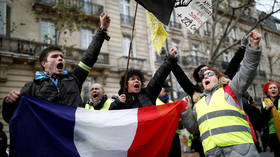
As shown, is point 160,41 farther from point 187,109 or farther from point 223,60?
point 223,60

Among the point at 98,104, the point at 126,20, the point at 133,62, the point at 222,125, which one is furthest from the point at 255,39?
the point at 126,20

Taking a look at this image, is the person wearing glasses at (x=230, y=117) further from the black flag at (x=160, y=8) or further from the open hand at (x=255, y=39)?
the black flag at (x=160, y=8)

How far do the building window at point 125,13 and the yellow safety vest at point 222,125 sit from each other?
16732mm

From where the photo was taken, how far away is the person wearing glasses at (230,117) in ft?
7.72

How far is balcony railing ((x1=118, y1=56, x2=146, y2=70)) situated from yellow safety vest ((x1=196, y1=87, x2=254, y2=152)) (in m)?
14.3

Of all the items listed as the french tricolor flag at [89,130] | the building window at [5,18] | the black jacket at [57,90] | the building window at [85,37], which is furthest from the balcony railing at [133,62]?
the black jacket at [57,90]

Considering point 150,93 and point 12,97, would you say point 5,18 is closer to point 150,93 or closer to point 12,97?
point 150,93

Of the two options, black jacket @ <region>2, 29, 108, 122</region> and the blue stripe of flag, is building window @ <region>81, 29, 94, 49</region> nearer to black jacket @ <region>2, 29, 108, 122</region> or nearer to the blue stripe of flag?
black jacket @ <region>2, 29, 108, 122</region>

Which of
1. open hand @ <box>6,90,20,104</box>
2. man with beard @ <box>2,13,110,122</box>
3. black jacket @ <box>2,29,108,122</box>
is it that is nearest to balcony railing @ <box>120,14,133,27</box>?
man with beard @ <box>2,13,110,122</box>

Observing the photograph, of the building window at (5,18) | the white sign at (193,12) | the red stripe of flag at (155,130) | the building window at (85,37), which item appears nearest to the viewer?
the red stripe of flag at (155,130)

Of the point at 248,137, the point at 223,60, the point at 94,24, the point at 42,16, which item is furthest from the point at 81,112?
the point at 223,60

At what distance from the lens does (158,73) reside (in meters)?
3.28

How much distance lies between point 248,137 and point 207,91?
2.30ft

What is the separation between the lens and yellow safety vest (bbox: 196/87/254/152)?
2.37m
